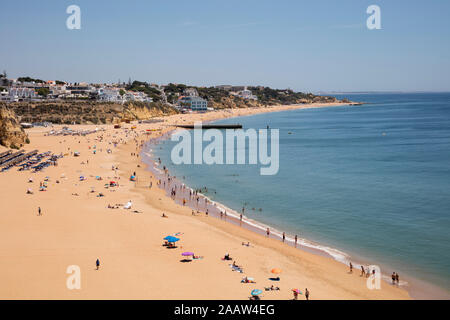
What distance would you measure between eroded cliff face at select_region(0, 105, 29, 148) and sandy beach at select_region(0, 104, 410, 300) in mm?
21735

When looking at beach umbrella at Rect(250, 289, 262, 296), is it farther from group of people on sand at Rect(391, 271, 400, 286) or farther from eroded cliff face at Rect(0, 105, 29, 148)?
eroded cliff face at Rect(0, 105, 29, 148)

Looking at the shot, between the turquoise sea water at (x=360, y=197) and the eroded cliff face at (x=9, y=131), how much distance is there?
18.9 metres

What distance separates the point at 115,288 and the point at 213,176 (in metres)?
26.4

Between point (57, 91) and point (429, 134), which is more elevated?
point (57, 91)

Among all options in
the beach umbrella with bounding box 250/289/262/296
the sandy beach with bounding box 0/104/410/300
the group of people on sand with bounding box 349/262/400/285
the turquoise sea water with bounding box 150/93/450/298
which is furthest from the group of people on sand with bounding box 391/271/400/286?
the beach umbrella with bounding box 250/289/262/296

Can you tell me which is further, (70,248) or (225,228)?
(225,228)

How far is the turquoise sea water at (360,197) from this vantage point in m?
21.2

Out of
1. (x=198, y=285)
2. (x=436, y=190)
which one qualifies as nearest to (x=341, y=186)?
(x=436, y=190)

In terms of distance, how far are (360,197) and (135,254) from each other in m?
20.4

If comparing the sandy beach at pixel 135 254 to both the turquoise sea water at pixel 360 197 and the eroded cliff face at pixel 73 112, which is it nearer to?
the turquoise sea water at pixel 360 197

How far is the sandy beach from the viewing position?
15320 millimetres

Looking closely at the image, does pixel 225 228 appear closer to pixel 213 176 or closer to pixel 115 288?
pixel 115 288

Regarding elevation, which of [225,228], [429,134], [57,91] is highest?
[57,91]

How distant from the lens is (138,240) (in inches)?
819
